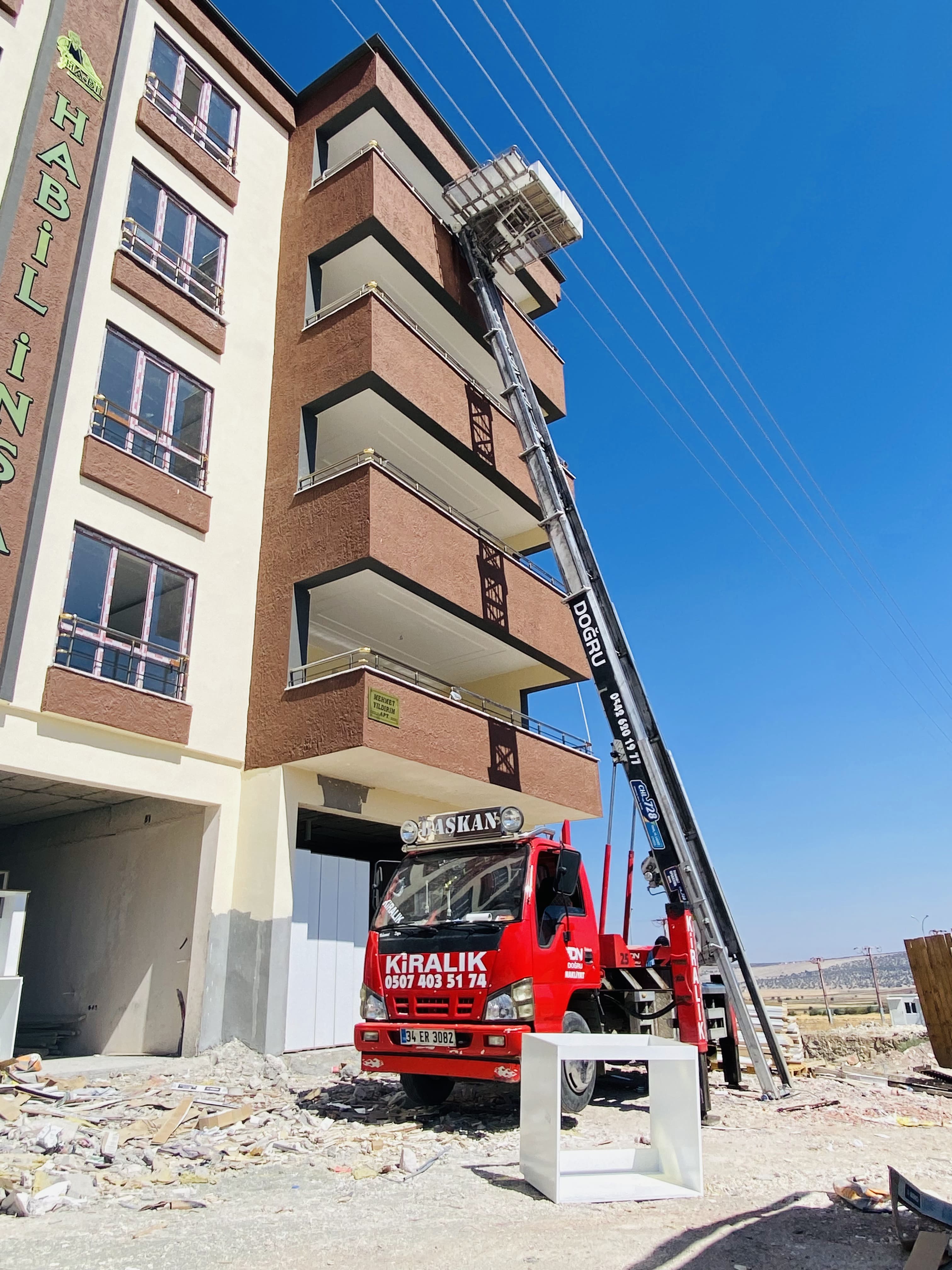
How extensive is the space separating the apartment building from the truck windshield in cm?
125

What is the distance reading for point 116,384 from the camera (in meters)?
14.1

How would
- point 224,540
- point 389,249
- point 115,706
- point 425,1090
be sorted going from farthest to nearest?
point 389,249, point 224,540, point 115,706, point 425,1090

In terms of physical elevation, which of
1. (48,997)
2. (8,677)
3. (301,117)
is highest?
(301,117)

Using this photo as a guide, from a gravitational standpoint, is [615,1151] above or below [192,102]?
below

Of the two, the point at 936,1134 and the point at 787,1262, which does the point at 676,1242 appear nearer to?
the point at 787,1262

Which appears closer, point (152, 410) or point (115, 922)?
point (115, 922)

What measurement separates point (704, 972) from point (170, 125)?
57.2 feet

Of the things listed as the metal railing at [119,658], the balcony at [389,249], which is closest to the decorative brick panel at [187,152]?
the balcony at [389,249]

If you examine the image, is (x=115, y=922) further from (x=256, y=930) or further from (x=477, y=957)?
(x=477, y=957)

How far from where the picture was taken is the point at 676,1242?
5.13 meters

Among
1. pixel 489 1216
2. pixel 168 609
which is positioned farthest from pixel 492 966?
pixel 168 609

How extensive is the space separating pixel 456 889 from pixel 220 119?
1673 cm

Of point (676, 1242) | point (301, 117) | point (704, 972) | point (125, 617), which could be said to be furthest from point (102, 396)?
point (676, 1242)

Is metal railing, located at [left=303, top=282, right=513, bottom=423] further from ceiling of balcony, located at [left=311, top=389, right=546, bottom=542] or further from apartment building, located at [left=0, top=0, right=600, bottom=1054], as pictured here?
ceiling of balcony, located at [left=311, top=389, right=546, bottom=542]
